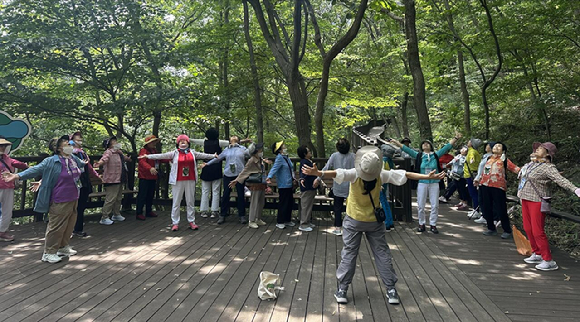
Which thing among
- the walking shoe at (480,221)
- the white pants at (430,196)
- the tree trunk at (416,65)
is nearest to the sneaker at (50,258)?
the white pants at (430,196)

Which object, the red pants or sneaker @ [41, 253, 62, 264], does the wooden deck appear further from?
the red pants

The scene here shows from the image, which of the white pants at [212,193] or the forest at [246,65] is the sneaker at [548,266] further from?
the white pants at [212,193]

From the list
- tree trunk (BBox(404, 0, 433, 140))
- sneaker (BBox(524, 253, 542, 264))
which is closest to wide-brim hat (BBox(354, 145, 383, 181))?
sneaker (BBox(524, 253, 542, 264))

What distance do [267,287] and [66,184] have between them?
10.7ft

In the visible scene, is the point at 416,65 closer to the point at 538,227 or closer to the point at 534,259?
the point at 538,227

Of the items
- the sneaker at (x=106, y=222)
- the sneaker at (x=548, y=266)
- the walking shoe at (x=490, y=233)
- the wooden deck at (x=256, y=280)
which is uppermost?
the walking shoe at (x=490, y=233)

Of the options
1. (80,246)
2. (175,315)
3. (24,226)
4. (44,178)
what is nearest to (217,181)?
(80,246)

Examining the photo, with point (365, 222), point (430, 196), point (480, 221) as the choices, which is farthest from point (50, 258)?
point (480, 221)

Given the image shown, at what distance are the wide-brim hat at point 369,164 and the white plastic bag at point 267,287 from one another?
1463 millimetres

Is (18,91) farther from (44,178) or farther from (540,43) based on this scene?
(540,43)

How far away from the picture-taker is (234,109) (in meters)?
10.5

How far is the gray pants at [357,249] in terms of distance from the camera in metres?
3.42

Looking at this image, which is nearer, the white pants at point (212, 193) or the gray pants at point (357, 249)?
the gray pants at point (357, 249)

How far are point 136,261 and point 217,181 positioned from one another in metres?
2.77
